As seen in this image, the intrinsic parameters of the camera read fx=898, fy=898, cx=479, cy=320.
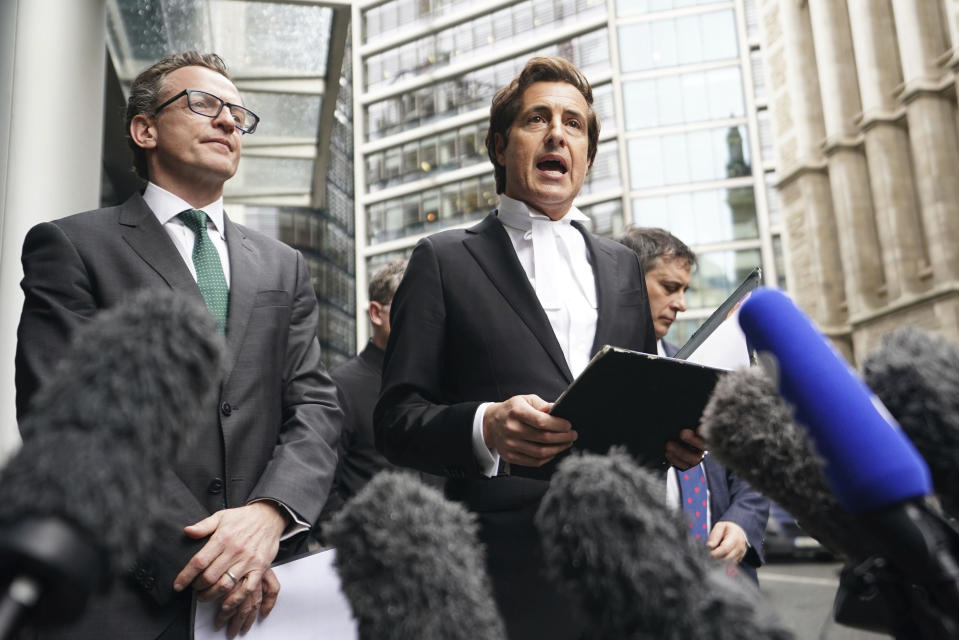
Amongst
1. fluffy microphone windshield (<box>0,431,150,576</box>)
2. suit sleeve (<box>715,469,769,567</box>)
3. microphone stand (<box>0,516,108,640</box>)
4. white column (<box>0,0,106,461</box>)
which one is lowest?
suit sleeve (<box>715,469,769,567</box>)

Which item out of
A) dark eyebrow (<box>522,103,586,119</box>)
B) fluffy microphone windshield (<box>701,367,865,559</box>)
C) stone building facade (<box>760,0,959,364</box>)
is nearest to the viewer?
fluffy microphone windshield (<box>701,367,865,559</box>)

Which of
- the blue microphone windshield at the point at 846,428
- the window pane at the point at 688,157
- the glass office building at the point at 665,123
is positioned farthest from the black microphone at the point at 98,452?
the window pane at the point at 688,157

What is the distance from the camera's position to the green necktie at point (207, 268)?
6.45ft

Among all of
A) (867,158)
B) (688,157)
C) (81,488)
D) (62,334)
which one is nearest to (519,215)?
(62,334)

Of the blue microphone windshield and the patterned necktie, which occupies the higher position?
the blue microphone windshield

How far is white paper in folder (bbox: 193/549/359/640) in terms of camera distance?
136 cm

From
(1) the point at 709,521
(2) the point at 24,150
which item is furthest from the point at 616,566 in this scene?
(2) the point at 24,150

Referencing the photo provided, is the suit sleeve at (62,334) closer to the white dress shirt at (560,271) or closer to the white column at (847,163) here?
the white dress shirt at (560,271)

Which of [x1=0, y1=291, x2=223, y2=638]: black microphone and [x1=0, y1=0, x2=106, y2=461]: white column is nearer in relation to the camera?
[x1=0, y1=291, x2=223, y2=638]: black microphone

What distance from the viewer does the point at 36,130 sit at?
3.73 m

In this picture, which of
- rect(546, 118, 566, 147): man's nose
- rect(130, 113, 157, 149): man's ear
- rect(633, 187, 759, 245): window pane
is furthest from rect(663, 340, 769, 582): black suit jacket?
rect(633, 187, 759, 245): window pane

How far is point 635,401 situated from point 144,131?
4.87ft

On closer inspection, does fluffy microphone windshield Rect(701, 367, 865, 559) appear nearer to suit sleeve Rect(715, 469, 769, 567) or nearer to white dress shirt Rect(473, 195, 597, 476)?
white dress shirt Rect(473, 195, 597, 476)

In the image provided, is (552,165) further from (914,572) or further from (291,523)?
(914,572)
